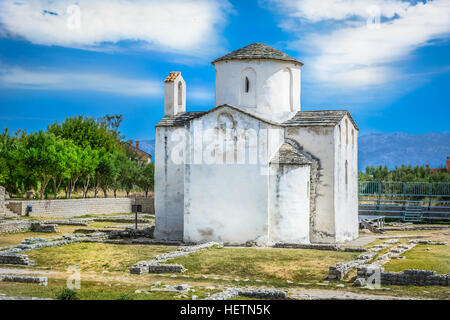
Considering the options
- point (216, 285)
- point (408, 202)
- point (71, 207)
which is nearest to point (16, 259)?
point (216, 285)

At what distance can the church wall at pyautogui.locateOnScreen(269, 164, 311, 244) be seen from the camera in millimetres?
23000

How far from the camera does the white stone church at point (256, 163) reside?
2306 cm

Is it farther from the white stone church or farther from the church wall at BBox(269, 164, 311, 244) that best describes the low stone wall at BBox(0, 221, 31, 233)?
the church wall at BBox(269, 164, 311, 244)

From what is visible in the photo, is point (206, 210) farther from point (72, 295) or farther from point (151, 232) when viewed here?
point (72, 295)

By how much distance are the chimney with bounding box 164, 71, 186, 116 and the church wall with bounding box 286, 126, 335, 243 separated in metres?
7.08

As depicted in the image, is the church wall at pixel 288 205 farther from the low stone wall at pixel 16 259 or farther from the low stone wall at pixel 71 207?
the low stone wall at pixel 71 207

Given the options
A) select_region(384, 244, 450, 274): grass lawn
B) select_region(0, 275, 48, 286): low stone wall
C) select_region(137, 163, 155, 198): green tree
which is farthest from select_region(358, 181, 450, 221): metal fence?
select_region(0, 275, 48, 286): low stone wall

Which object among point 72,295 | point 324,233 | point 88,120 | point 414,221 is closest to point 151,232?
point 324,233

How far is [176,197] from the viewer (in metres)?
26.2

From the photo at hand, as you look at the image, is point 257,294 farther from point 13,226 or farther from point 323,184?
point 13,226

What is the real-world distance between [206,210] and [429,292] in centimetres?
1175

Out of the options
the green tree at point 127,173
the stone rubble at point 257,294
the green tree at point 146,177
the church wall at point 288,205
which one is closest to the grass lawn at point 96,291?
the stone rubble at point 257,294

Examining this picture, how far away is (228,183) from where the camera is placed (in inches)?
918

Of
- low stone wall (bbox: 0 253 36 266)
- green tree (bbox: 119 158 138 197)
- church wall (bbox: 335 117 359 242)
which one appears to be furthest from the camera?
green tree (bbox: 119 158 138 197)
